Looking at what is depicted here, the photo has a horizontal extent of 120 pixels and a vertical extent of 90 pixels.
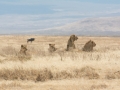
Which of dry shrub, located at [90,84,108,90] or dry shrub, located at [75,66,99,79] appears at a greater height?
dry shrub, located at [75,66,99,79]

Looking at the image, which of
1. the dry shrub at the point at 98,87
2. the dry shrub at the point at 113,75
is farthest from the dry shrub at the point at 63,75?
the dry shrub at the point at 98,87

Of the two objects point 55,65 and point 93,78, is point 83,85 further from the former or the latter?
point 55,65

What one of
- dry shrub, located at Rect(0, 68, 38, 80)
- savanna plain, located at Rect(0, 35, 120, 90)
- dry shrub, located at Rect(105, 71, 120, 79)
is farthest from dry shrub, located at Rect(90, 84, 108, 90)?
dry shrub, located at Rect(0, 68, 38, 80)

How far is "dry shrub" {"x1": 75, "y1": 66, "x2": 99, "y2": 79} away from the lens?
62.0 feet

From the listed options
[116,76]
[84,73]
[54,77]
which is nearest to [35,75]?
[54,77]

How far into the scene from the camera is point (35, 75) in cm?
1872

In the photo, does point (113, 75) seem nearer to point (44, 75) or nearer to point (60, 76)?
point (60, 76)

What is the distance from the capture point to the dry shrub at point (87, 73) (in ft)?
62.0

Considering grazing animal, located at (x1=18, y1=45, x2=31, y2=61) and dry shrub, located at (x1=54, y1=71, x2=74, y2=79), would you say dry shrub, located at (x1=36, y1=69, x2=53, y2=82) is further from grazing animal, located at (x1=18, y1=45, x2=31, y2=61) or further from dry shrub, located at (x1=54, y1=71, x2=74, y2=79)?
grazing animal, located at (x1=18, y1=45, x2=31, y2=61)

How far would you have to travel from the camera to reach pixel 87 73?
750 inches

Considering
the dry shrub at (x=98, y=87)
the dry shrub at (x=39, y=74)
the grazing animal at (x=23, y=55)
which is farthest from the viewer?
the grazing animal at (x=23, y=55)

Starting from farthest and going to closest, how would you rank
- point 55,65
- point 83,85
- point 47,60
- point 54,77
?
point 47,60, point 55,65, point 54,77, point 83,85

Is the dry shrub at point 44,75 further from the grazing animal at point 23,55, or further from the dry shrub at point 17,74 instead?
the grazing animal at point 23,55

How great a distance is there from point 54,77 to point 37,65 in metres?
1.39
